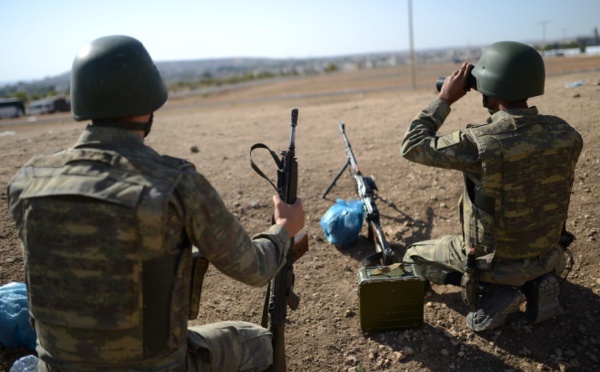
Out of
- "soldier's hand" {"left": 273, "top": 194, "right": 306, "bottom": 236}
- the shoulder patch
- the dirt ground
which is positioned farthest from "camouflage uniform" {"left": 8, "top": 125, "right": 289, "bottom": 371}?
the shoulder patch

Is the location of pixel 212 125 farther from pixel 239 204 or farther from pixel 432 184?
pixel 432 184

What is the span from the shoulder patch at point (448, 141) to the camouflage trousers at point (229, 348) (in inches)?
70.0

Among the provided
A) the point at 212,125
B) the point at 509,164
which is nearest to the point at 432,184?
the point at 509,164

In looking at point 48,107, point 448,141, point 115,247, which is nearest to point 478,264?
point 448,141

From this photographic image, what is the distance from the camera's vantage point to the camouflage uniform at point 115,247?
2000mm

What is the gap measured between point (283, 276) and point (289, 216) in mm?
578

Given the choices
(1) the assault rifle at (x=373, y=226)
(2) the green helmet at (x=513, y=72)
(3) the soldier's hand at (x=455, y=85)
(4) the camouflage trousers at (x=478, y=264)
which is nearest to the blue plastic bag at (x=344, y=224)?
(1) the assault rifle at (x=373, y=226)

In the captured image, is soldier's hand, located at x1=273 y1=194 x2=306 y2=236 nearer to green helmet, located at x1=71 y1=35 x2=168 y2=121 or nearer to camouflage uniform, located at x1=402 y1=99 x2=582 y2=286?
green helmet, located at x1=71 y1=35 x2=168 y2=121

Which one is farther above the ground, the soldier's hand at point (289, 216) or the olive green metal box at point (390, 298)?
the soldier's hand at point (289, 216)

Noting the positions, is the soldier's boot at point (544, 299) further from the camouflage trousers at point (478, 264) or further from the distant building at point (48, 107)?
the distant building at point (48, 107)

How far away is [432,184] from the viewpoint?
20.5ft

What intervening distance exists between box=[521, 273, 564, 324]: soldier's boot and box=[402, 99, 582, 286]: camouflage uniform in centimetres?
7

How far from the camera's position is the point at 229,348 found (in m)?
2.69

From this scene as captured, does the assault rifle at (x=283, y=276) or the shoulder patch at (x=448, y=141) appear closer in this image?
the assault rifle at (x=283, y=276)
